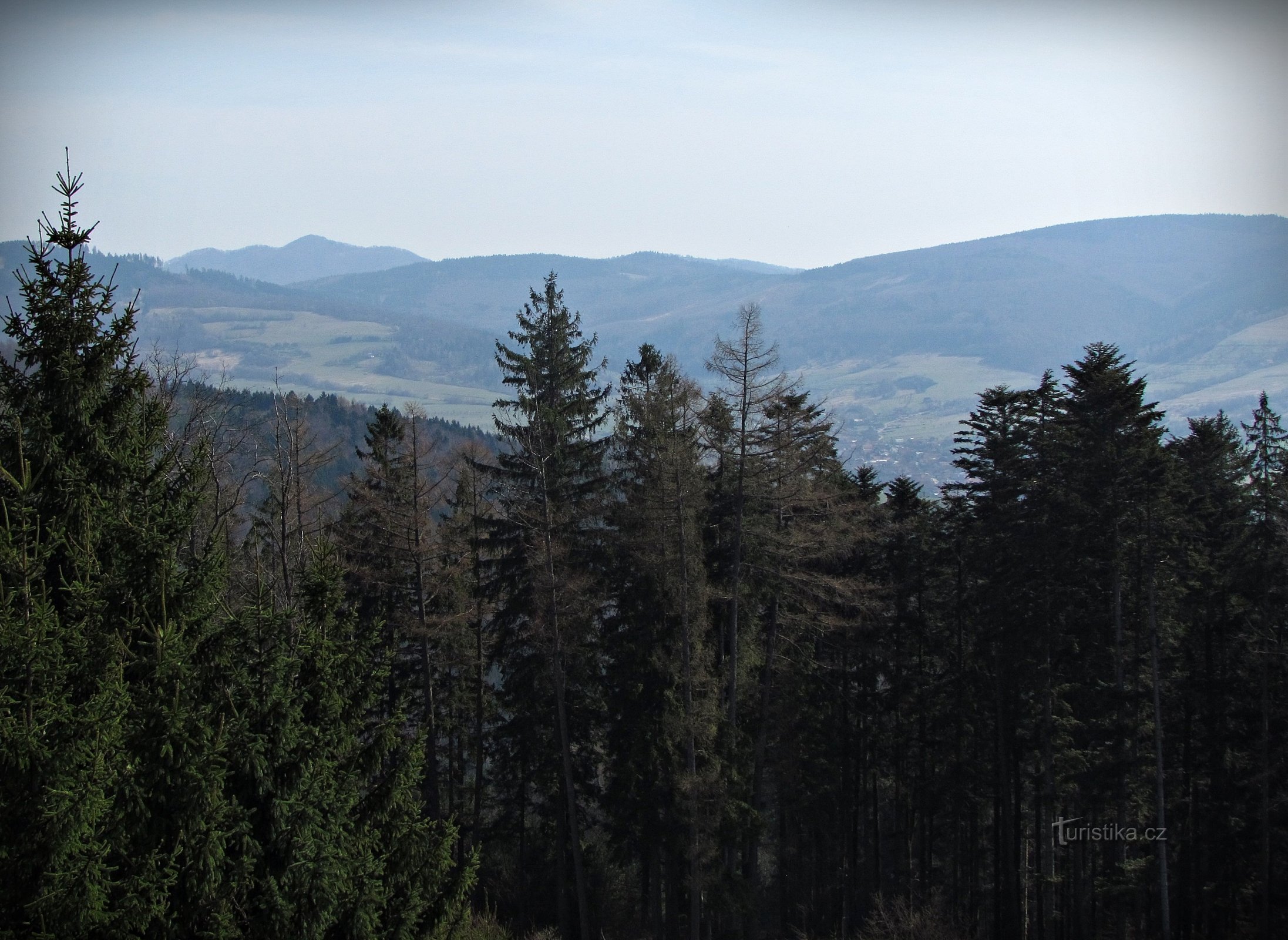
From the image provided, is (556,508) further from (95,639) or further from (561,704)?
(95,639)

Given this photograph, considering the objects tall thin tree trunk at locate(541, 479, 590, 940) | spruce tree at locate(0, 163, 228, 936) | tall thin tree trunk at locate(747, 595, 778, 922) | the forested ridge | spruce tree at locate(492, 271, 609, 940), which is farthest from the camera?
tall thin tree trunk at locate(747, 595, 778, 922)

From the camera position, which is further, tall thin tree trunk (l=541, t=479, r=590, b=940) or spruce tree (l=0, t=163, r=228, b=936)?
tall thin tree trunk (l=541, t=479, r=590, b=940)

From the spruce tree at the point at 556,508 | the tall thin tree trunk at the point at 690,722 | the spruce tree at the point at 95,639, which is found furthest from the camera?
the spruce tree at the point at 556,508

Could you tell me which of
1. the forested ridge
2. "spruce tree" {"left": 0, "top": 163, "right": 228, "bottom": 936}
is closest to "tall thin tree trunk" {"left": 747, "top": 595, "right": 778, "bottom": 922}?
the forested ridge

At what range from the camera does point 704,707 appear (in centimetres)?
2166

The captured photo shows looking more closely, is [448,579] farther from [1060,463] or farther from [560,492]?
[1060,463]

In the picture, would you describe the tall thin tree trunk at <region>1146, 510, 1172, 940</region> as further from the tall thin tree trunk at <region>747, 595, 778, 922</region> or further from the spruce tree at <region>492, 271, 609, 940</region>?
the spruce tree at <region>492, 271, 609, 940</region>

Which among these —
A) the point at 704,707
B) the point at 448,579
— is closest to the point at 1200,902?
the point at 704,707

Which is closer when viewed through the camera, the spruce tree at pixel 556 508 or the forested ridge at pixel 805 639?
the forested ridge at pixel 805 639

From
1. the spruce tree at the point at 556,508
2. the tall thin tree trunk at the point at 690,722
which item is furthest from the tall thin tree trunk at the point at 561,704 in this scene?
the tall thin tree trunk at the point at 690,722

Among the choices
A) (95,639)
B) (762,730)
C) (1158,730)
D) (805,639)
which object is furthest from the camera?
(805,639)

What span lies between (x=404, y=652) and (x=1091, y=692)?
1724 cm

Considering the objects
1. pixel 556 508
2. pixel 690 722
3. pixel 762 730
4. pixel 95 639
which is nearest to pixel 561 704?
pixel 690 722

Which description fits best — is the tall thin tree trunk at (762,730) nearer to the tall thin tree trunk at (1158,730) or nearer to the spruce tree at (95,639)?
the tall thin tree trunk at (1158,730)
